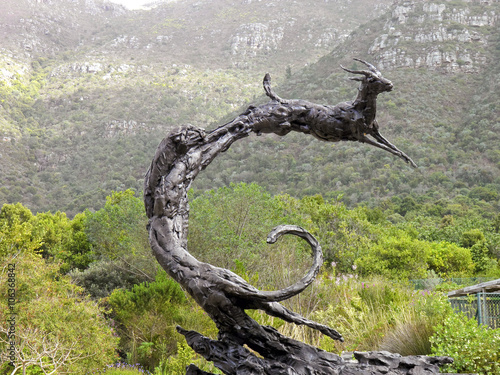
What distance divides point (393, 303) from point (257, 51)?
7966 cm

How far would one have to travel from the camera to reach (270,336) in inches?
81.7

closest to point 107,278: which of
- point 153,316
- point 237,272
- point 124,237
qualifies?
point 124,237

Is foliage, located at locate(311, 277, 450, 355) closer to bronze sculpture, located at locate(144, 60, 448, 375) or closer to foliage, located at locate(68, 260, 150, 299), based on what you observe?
bronze sculpture, located at locate(144, 60, 448, 375)

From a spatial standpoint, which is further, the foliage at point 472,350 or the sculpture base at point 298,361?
the foliage at point 472,350

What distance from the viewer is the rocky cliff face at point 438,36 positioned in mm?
45500

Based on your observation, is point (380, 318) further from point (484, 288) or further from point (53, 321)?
point (53, 321)

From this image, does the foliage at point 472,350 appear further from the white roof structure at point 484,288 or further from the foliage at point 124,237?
the foliage at point 124,237

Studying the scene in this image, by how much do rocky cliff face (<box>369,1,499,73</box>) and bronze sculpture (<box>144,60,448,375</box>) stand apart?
4938 centimetres

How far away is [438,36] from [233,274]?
185 feet

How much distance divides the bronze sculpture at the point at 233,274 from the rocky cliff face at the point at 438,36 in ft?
162

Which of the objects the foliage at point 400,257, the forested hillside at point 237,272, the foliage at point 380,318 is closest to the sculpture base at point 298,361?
the forested hillside at point 237,272

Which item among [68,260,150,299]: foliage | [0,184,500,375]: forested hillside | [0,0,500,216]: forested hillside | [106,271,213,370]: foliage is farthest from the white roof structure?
[0,0,500,216]: forested hillside

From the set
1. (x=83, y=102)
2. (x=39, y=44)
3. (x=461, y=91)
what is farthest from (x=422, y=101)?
(x=39, y=44)

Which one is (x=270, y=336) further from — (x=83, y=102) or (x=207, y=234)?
(x=83, y=102)
